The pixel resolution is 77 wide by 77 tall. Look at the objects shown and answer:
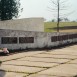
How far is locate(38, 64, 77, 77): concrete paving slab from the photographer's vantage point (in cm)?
998

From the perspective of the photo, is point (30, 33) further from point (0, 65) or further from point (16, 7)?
point (16, 7)

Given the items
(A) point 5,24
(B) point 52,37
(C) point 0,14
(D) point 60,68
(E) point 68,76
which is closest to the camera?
(E) point 68,76

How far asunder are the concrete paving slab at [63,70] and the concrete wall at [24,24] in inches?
395

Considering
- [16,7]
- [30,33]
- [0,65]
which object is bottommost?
[0,65]

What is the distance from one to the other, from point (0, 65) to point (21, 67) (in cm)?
112

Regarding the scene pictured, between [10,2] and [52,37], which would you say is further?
[10,2]

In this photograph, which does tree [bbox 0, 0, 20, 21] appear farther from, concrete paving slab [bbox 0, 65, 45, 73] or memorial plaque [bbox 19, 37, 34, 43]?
concrete paving slab [bbox 0, 65, 45, 73]

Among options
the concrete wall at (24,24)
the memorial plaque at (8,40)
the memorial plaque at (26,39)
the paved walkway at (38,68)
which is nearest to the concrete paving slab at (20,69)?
the paved walkway at (38,68)

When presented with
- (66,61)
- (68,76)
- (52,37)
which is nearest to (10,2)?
(52,37)

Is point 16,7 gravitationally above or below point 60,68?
above

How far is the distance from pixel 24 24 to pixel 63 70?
480 inches

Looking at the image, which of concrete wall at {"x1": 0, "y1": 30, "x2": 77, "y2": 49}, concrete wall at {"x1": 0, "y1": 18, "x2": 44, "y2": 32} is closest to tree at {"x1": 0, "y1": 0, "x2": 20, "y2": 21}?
concrete wall at {"x1": 0, "y1": 18, "x2": 44, "y2": 32}

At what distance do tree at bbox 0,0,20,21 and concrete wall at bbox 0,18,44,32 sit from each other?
6.38 metres

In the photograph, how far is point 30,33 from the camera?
1770 cm
